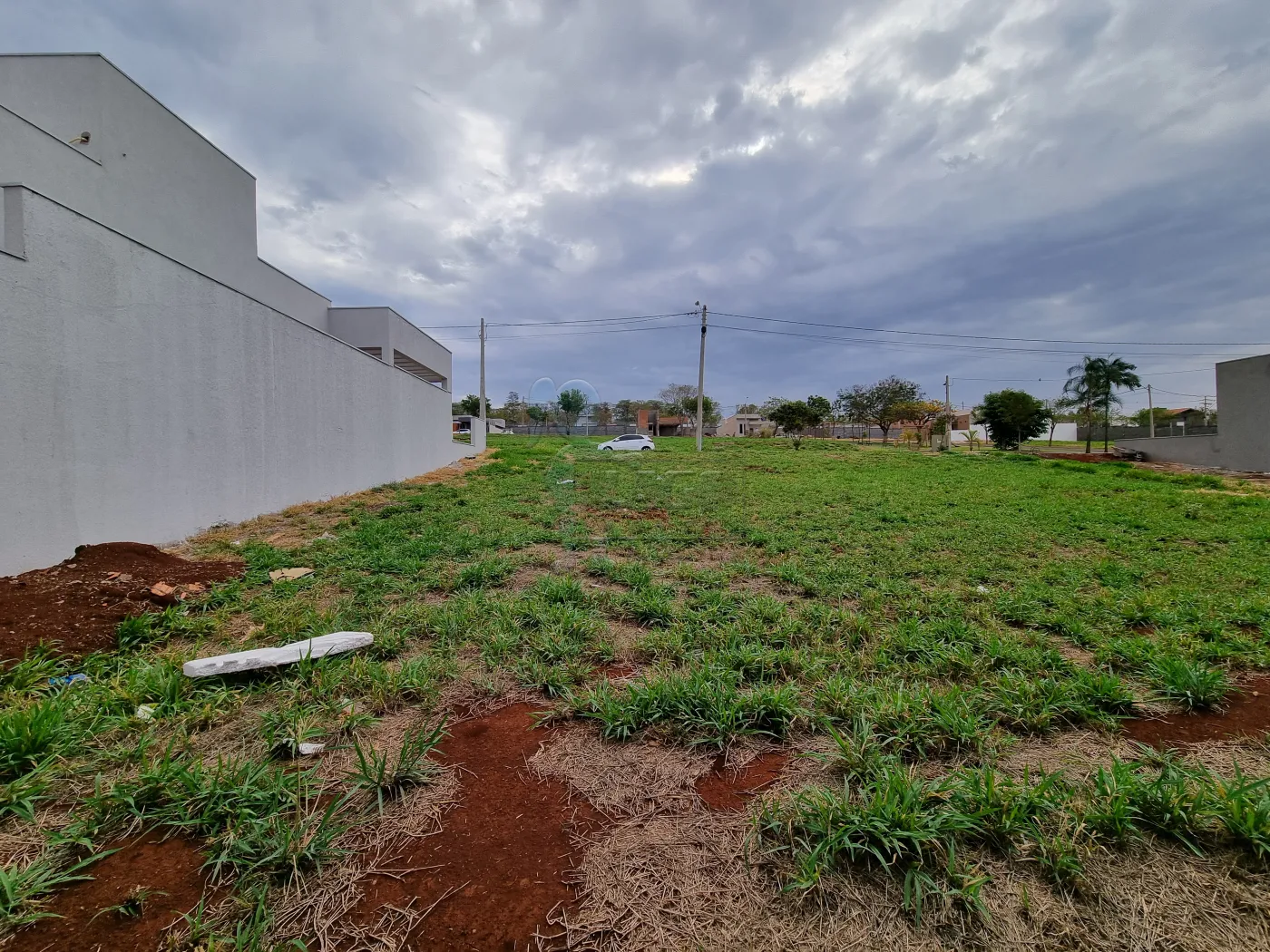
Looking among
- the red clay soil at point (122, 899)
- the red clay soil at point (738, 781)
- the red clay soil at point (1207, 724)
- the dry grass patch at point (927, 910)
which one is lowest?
the dry grass patch at point (927, 910)

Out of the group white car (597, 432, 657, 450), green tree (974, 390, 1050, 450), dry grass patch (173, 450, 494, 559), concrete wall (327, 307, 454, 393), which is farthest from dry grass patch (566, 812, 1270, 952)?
green tree (974, 390, 1050, 450)

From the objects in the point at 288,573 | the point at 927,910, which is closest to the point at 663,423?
the point at 288,573

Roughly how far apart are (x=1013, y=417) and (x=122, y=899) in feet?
121

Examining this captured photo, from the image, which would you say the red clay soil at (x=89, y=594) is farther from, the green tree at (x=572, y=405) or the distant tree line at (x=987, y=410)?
the green tree at (x=572, y=405)

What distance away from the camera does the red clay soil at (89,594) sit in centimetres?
267

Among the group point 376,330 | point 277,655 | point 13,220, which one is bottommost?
point 277,655

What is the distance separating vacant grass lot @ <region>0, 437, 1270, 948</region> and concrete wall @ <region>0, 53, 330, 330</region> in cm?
670

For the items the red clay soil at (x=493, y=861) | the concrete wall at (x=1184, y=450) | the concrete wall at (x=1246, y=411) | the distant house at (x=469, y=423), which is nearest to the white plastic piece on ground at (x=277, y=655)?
the red clay soil at (x=493, y=861)

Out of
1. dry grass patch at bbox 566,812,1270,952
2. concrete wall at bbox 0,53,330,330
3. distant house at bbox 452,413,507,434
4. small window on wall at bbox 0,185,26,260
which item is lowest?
dry grass patch at bbox 566,812,1270,952

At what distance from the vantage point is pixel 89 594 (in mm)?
3094

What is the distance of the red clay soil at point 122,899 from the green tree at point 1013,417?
1446 inches

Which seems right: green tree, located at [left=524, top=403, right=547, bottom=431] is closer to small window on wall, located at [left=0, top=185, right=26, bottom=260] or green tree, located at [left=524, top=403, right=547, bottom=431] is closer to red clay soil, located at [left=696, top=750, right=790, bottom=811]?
small window on wall, located at [left=0, top=185, right=26, bottom=260]

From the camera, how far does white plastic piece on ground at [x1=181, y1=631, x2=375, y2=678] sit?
7.64 feet

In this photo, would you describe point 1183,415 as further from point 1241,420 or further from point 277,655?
point 277,655
